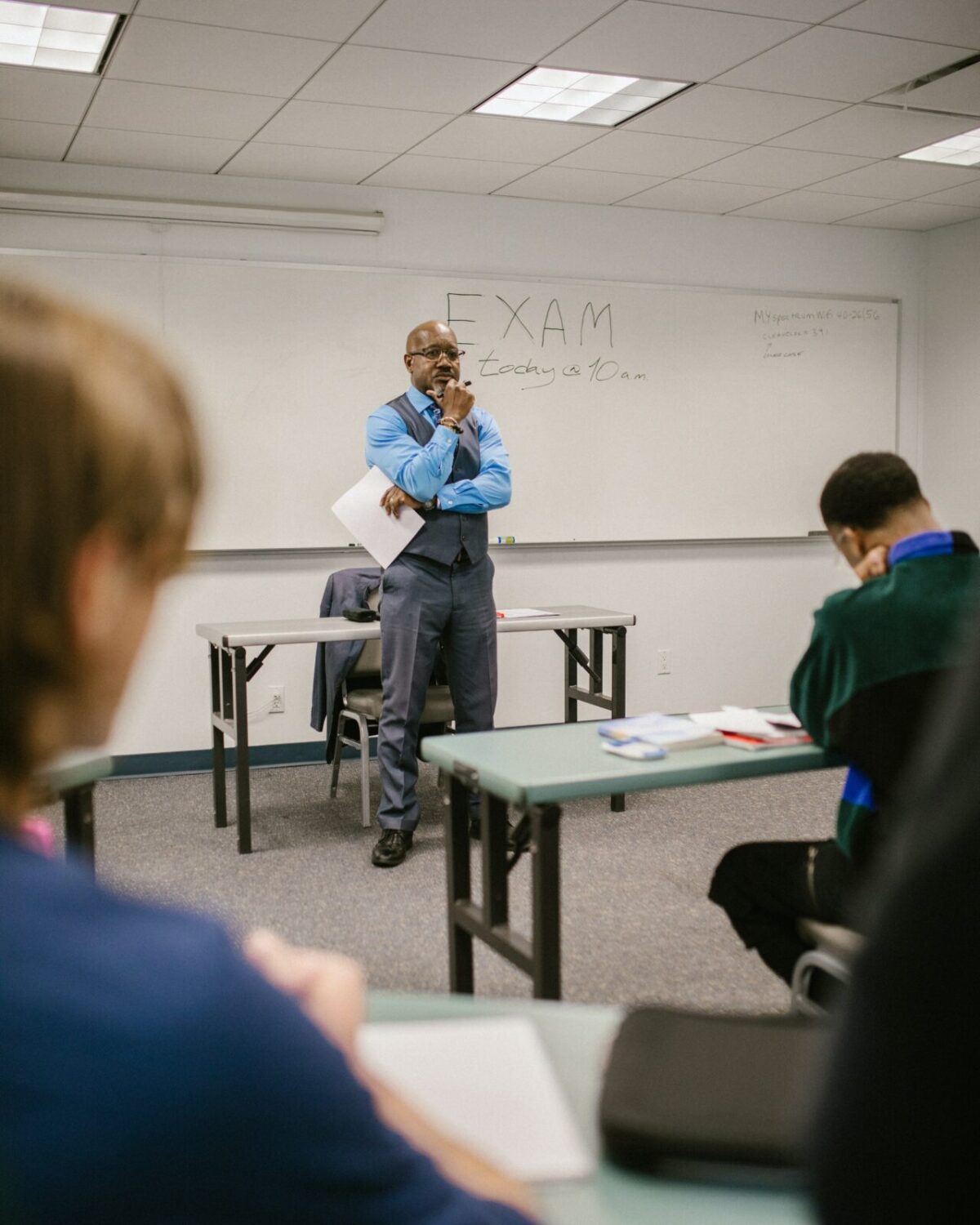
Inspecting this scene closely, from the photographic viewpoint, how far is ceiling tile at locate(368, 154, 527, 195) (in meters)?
4.43

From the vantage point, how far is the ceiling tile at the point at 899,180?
459 centimetres

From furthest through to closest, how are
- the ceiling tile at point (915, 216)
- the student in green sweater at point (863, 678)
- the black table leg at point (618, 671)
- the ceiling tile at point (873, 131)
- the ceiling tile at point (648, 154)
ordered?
the ceiling tile at point (915, 216) → the ceiling tile at point (648, 154) → the black table leg at point (618, 671) → the ceiling tile at point (873, 131) → the student in green sweater at point (863, 678)

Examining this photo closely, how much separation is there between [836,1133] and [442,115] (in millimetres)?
4018

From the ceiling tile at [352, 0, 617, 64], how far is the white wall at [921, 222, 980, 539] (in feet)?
9.99

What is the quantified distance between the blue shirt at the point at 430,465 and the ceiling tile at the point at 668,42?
111 centimetres

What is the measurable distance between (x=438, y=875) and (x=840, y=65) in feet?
8.98

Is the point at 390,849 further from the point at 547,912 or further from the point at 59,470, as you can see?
the point at 59,470

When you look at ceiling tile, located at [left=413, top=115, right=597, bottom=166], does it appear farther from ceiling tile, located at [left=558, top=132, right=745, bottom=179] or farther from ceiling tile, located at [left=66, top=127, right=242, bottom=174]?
ceiling tile, located at [left=66, top=127, right=242, bottom=174]

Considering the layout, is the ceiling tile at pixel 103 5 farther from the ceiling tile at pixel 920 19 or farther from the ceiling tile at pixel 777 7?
the ceiling tile at pixel 920 19

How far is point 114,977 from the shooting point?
0.39m

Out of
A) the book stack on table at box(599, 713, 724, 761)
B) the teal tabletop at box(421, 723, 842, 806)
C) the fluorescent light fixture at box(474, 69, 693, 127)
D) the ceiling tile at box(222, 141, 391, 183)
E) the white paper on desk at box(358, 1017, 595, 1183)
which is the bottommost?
the teal tabletop at box(421, 723, 842, 806)

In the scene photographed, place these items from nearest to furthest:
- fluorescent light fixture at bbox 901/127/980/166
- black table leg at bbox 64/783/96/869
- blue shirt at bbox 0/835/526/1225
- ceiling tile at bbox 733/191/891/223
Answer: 1. blue shirt at bbox 0/835/526/1225
2. black table leg at bbox 64/783/96/869
3. fluorescent light fixture at bbox 901/127/980/166
4. ceiling tile at bbox 733/191/891/223

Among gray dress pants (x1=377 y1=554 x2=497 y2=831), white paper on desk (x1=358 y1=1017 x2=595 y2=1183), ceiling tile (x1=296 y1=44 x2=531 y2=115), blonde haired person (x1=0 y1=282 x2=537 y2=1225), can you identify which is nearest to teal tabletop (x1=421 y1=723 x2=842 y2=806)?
white paper on desk (x1=358 y1=1017 x2=595 y2=1183)

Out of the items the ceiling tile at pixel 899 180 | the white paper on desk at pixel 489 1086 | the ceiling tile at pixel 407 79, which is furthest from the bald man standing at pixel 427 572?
the white paper on desk at pixel 489 1086
